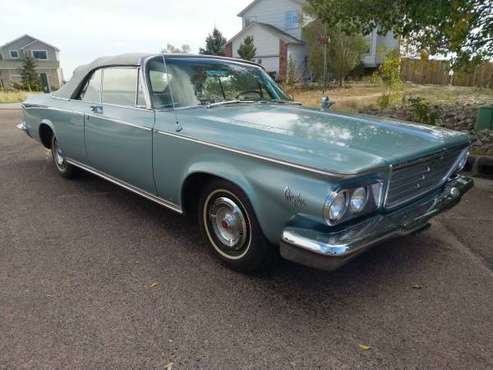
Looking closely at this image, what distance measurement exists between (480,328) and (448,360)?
16.2 inches

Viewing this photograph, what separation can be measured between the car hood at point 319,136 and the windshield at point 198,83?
0.65 ft

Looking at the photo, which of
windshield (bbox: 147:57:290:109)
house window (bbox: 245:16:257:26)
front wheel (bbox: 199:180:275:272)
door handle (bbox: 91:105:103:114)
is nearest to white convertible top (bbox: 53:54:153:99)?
windshield (bbox: 147:57:290:109)

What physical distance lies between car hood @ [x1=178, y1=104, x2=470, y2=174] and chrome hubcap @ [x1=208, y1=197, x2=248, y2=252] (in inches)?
18.0

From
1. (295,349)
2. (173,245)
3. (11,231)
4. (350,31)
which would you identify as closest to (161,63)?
(173,245)

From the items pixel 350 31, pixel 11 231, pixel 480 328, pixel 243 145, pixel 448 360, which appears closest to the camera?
pixel 448 360

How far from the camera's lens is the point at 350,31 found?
7.25 m

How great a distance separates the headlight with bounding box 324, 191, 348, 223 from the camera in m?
1.99

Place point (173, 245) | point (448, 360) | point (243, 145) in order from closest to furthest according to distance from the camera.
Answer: point (448, 360) < point (243, 145) < point (173, 245)

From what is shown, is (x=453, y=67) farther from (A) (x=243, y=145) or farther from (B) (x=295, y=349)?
(B) (x=295, y=349)

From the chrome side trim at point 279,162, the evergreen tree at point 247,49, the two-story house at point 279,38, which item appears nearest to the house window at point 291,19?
the two-story house at point 279,38

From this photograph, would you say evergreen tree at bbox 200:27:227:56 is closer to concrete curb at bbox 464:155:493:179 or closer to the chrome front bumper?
concrete curb at bbox 464:155:493:179

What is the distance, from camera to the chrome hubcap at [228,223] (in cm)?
261

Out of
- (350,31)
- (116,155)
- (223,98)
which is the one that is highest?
(350,31)

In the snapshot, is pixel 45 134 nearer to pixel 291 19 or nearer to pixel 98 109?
pixel 98 109
